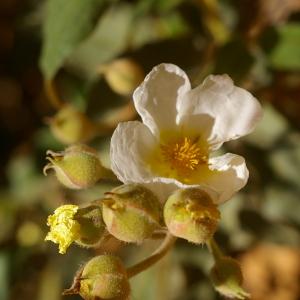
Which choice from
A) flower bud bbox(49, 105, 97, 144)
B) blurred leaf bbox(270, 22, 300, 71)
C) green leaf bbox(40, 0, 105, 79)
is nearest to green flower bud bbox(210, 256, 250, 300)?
flower bud bbox(49, 105, 97, 144)

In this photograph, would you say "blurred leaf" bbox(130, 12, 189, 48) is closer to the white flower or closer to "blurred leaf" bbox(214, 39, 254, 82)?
"blurred leaf" bbox(214, 39, 254, 82)

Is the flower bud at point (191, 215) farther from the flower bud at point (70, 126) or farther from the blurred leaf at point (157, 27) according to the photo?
the blurred leaf at point (157, 27)

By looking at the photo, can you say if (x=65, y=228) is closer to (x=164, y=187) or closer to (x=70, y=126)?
(x=164, y=187)

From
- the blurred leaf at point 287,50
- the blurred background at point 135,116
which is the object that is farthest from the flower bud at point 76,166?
the blurred leaf at point 287,50

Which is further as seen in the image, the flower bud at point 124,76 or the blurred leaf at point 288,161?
the blurred leaf at point 288,161

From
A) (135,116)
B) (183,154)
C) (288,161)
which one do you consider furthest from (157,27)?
(183,154)

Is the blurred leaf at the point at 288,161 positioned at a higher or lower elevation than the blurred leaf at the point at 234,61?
lower
